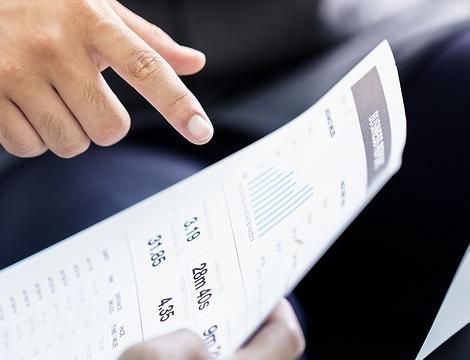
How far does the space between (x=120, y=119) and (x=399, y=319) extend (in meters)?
0.28

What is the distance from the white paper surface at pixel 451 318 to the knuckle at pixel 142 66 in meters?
0.23

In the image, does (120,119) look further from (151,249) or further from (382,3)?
(382,3)

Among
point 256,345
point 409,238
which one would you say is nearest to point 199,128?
→ point 256,345

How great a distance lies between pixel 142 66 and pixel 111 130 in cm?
4

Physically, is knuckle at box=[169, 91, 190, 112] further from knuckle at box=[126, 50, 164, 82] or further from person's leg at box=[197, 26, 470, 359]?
person's leg at box=[197, 26, 470, 359]

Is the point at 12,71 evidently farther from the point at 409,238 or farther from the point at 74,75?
the point at 409,238

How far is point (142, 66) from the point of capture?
0.40 meters

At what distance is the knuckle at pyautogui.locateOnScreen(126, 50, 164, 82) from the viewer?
40 centimetres

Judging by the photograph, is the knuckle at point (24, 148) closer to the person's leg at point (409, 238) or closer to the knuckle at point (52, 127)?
the knuckle at point (52, 127)

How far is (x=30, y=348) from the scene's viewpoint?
0.36 m

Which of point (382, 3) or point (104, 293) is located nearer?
point (104, 293)

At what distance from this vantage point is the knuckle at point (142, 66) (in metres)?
0.40

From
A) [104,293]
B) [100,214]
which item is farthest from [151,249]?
[100,214]

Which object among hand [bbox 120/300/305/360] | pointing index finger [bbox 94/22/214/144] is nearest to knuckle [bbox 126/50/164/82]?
pointing index finger [bbox 94/22/214/144]
